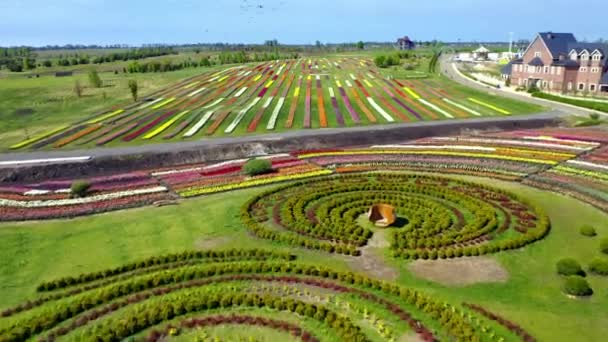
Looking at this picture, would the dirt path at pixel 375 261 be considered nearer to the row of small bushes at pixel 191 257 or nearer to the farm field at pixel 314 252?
the farm field at pixel 314 252

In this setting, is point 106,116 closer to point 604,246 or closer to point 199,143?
point 199,143

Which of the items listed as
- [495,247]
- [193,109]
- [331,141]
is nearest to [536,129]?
[331,141]

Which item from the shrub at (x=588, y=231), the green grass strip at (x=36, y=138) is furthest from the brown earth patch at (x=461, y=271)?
the green grass strip at (x=36, y=138)

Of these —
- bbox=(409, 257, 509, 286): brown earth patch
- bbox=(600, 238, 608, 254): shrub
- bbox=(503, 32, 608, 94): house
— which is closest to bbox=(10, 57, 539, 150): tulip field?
bbox=(503, 32, 608, 94): house

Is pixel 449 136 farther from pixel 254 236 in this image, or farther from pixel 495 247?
pixel 254 236

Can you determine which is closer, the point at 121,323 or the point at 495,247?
the point at 121,323
